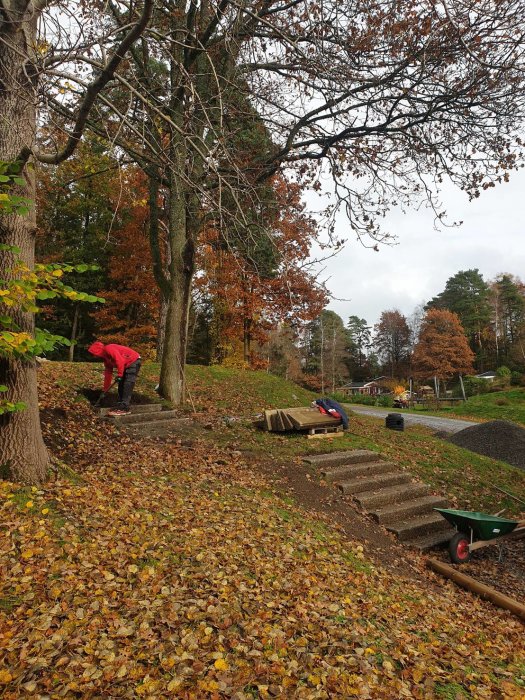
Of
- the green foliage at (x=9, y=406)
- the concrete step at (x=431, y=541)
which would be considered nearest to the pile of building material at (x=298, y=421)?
the concrete step at (x=431, y=541)

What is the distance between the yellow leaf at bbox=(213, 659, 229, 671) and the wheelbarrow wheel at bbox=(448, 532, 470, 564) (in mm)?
4343

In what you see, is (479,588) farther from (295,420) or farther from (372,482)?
(295,420)

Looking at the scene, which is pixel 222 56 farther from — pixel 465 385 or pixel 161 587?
pixel 465 385

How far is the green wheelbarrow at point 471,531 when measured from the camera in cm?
598

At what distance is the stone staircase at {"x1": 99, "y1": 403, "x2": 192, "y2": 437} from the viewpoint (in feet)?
26.2

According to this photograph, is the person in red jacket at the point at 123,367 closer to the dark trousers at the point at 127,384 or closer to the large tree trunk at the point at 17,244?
the dark trousers at the point at 127,384

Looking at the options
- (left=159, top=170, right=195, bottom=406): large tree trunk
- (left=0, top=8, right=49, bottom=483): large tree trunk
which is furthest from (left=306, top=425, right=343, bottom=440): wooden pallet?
(left=0, top=8, right=49, bottom=483): large tree trunk

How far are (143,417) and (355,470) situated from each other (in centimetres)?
415

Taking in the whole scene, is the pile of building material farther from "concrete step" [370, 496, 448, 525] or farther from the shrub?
the shrub

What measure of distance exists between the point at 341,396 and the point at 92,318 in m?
25.1

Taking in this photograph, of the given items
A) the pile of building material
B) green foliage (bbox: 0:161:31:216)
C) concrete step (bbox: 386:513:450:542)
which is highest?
green foliage (bbox: 0:161:31:216)

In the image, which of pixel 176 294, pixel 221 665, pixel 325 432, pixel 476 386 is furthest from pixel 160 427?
pixel 476 386

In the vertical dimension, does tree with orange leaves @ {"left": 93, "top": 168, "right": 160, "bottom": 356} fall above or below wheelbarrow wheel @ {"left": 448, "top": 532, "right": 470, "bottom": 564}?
above

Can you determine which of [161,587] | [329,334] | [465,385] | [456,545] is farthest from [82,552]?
[329,334]
